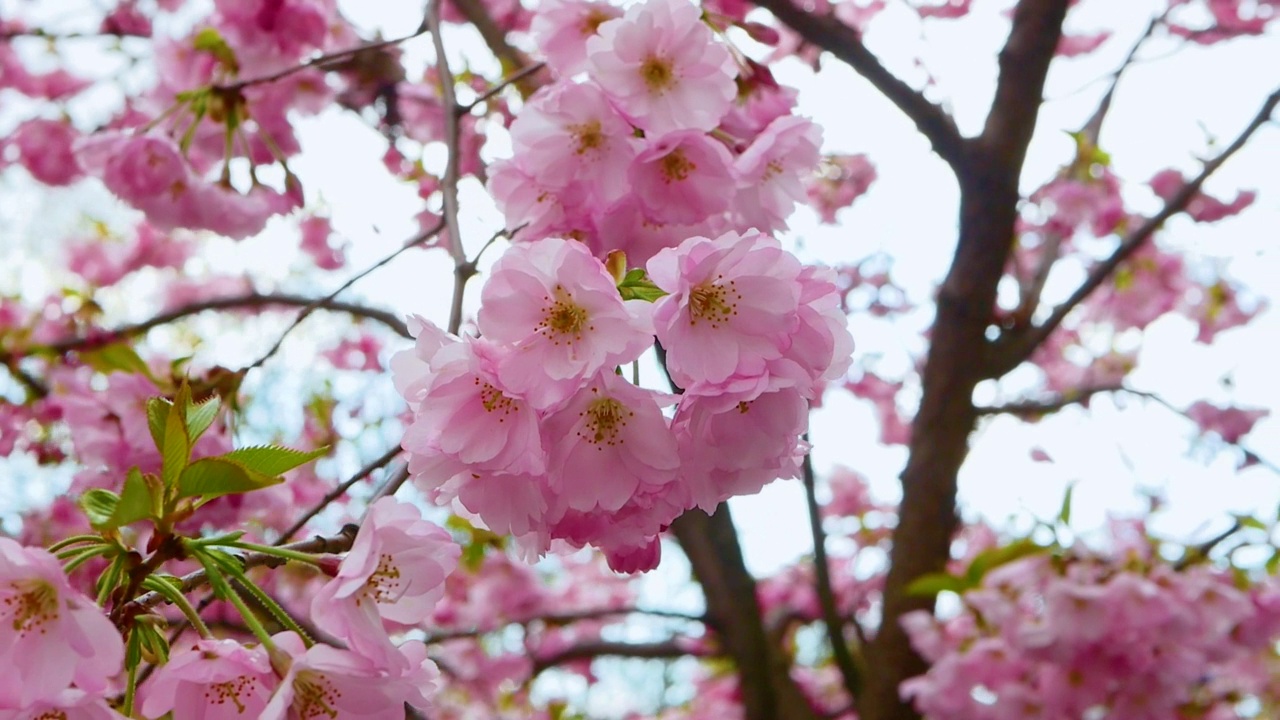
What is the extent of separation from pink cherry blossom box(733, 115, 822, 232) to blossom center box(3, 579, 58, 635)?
0.75m

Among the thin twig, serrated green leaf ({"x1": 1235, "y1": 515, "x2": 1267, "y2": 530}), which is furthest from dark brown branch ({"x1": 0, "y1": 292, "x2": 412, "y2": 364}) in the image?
serrated green leaf ({"x1": 1235, "y1": 515, "x2": 1267, "y2": 530})

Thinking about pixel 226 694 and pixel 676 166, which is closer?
pixel 226 694

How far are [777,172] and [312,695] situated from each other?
2.47 feet

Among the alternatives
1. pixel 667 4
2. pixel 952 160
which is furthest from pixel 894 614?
pixel 667 4

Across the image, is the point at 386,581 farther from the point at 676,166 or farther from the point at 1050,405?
the point at 1050,405

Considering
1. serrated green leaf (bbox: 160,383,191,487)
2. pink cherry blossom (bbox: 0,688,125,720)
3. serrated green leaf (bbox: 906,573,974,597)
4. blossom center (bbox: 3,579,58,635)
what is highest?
serrated green leaf (bbox: 906,573,974,597)

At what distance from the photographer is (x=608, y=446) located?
30.0 inches

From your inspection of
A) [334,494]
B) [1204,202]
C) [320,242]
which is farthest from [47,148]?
[1204,202]

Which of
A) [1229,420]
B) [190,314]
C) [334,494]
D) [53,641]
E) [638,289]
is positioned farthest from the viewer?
[1229,420]

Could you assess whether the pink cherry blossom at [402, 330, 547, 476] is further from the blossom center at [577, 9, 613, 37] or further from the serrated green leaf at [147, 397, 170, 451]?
the blossom center at [577, 9, 613, 37]

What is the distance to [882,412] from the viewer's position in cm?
499

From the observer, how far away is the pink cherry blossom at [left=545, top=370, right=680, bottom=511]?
750 millimetres

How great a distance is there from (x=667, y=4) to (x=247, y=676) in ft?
2.52

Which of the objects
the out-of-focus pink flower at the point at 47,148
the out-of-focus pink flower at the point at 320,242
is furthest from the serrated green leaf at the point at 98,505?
the out-of-focus pink flower at the point at 320,242
